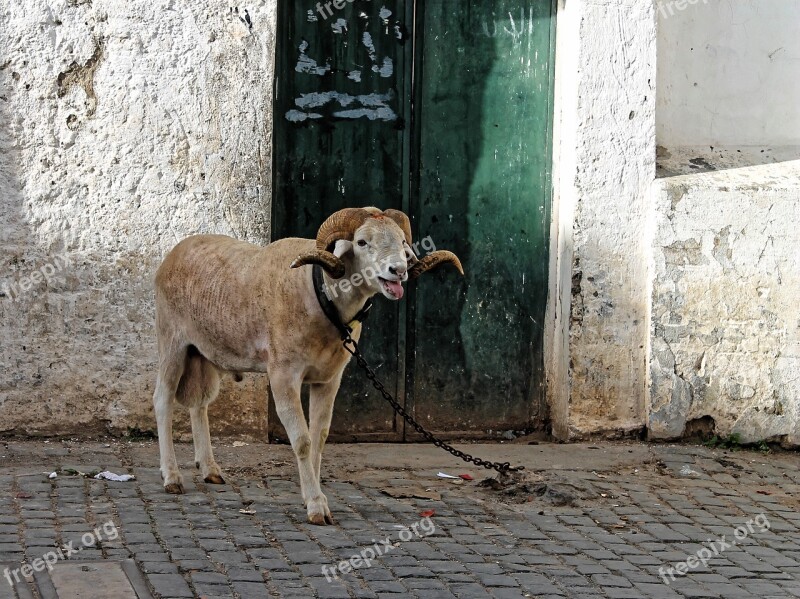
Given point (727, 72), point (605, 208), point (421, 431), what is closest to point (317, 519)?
point (421, 431)

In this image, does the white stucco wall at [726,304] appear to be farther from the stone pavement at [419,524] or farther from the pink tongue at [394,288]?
the pink tongue at [394,288]

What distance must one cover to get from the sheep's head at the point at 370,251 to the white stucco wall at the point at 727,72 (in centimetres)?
328

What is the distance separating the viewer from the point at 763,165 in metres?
8.82

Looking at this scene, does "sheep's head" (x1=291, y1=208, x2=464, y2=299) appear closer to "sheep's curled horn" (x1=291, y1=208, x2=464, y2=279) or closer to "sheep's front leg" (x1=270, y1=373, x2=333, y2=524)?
"sheep's curled horn" (x1=291, y1=208, x2=464, y2=279)

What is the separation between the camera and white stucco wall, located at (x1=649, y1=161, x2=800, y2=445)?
335 inches

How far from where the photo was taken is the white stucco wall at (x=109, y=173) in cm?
794

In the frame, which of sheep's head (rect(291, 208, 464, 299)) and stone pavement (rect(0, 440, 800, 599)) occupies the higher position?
sheep's head (rect(291, 208, 464, 299))

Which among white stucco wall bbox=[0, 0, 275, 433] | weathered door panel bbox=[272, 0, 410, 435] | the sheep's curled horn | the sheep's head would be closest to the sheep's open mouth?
the sheep's head

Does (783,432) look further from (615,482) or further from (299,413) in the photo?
(299,413)

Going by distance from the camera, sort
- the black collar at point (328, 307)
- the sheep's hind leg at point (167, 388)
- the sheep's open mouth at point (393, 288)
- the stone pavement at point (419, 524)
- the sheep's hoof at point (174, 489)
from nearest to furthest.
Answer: the stone pavement at point (419, 524)
the sheep's open mouth at point (393, 288)
the black collar at point (328, 307)
the sheep's hoof at point (174, 489)
the sheep's hind leg at point (167, 388)

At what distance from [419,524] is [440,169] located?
2.91 metres

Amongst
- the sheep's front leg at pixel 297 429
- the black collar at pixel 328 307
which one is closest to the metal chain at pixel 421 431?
the black collar at pixel 328 307

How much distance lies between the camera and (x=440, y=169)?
28.0 feet

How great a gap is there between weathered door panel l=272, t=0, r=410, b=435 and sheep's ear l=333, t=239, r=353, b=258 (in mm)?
2057
